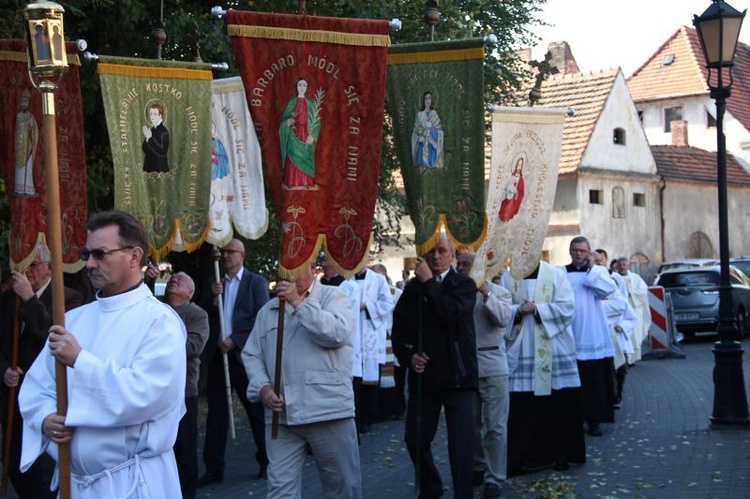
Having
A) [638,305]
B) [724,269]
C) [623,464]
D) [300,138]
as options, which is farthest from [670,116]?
[300,138]

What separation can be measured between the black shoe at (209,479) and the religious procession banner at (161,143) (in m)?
1.96

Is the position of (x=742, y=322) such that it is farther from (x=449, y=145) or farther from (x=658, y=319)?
(x=449, y=145)

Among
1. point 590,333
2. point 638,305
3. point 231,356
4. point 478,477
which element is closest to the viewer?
point 478,477

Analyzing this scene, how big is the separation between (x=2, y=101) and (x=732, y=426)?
8.06m

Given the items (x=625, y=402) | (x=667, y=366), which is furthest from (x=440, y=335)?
(x=667, y=366)

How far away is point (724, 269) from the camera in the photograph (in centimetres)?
1361

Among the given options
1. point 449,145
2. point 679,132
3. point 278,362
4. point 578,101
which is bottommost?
point 278,362

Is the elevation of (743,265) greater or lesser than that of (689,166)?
lesser

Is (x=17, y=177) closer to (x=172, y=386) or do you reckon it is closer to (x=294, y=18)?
(x=294, y=18)

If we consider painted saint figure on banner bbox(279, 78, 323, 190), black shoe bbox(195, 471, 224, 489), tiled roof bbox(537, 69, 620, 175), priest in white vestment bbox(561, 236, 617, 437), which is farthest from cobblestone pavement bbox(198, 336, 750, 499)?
tiled roof bbox(537, 69, 620, 175)

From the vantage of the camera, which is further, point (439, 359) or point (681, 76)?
point (681, 76)

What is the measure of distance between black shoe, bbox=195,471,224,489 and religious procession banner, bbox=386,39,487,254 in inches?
129

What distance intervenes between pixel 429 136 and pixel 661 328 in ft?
53.6

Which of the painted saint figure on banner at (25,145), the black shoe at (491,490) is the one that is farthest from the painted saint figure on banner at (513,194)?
the painted saint figure on banner at (25,145)
